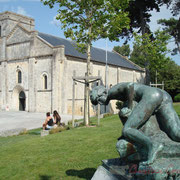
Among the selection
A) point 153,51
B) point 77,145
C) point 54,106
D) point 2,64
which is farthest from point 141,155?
point 2,64

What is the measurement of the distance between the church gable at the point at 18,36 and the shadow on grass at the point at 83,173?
2987cm

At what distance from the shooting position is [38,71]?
104 ft

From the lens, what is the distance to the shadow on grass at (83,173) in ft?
17.7

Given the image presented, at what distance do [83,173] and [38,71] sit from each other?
27307 millimetres

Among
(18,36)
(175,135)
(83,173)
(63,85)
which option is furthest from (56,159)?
(18,36)

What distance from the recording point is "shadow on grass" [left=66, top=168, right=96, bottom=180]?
5398 mm

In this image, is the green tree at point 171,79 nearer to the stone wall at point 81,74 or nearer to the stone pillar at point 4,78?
the stone wall at point 81,74

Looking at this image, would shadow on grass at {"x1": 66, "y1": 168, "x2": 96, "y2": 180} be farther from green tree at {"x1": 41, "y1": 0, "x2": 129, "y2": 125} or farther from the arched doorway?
the arched doorway

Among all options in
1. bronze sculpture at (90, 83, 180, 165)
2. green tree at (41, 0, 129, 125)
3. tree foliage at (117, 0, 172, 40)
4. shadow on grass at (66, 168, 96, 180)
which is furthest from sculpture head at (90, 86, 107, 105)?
tree foliage at (117, 0, 172, 40)

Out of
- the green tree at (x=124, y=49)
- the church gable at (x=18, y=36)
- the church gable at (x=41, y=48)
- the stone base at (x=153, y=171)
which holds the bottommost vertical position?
the stone base at (x=153, y=171)

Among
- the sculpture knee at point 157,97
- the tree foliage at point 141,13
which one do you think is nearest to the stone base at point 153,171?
the sculpture knee at point 157,97

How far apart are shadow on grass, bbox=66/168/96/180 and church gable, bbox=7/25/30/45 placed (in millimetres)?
29871

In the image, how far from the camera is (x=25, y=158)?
7324mm

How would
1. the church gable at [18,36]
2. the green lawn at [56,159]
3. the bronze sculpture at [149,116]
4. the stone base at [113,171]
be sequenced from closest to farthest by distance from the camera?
the bronze sculpture at [149,116]
the stone base at [113,171]
the green lawn at [56,159]
the church gable at [18,36]
